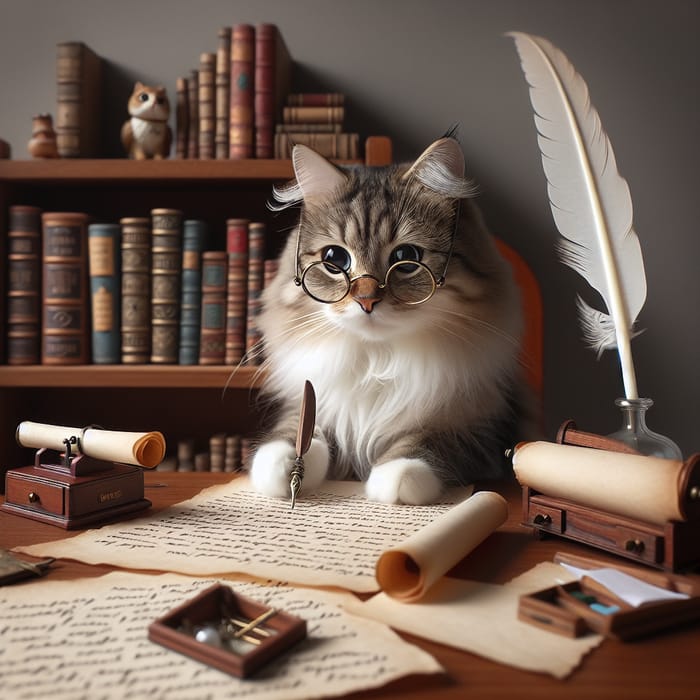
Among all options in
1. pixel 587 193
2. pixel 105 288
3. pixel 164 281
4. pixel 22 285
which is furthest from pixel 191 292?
pixel 587 193

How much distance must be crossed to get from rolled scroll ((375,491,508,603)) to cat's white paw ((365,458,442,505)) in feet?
0.75

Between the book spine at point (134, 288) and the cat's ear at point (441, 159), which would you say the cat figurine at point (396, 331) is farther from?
the book spine at point (134, 288)

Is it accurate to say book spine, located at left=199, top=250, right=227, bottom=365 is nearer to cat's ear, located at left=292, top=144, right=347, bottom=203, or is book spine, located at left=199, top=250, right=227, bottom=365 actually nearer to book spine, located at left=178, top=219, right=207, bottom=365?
book spine, located at left=178, top=219, right=207, bottom=365

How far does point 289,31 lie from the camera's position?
183 centimetres

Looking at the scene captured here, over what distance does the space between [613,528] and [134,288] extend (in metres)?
1.21

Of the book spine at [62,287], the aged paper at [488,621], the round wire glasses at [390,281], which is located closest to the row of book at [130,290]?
the book spine at [62,287]

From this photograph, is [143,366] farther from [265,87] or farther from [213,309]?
[265,87]

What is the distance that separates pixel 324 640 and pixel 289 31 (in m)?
1.64

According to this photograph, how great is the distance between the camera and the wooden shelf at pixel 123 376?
1586 mm

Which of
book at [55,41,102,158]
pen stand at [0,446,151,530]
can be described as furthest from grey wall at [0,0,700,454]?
pen stand at [0,446,151,530]

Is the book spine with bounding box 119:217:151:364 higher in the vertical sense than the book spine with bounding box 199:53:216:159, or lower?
lower

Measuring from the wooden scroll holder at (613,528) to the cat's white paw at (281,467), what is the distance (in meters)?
0.42

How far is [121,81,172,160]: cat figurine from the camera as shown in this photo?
63.7 inches

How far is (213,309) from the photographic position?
5.37 ft
